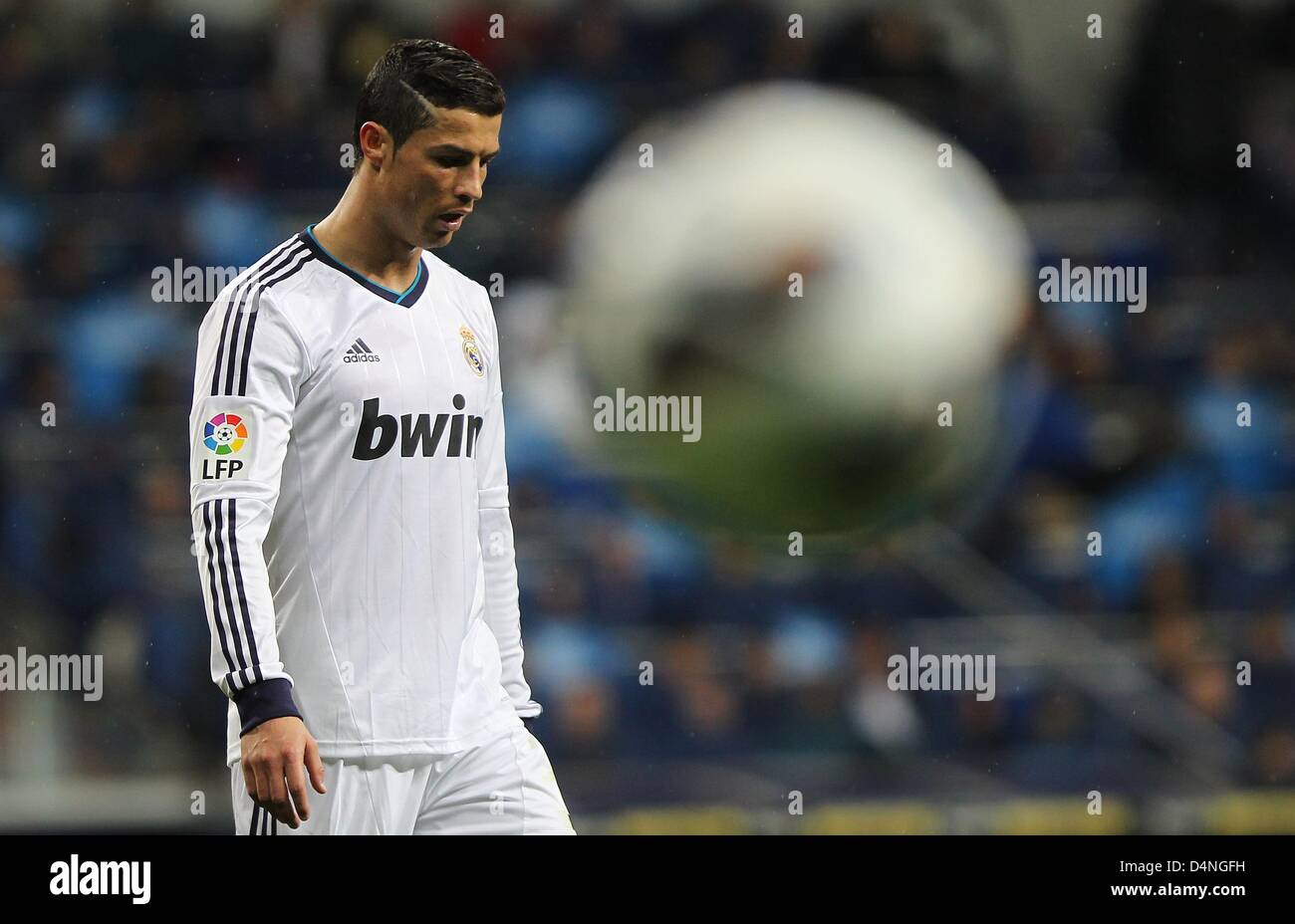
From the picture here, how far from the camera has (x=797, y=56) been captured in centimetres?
551

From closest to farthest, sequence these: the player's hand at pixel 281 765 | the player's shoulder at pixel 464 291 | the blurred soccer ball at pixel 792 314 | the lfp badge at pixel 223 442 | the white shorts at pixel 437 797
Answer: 1. the player's hand at pixel 281 765
2. the lfp badge at pixel 223 442
3. the white shorts at pixel 437 797
4. the player's shoulder at pixel 464 291
5. the blurred soccer ball at pixel 792 314

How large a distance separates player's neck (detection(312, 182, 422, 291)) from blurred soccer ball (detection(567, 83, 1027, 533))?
2.26 meters

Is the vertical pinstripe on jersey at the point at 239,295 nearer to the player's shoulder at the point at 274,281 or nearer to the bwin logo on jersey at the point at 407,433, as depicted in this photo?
the player's shoulder at the point at 274,281

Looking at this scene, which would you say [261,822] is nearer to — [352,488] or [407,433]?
[352,488]

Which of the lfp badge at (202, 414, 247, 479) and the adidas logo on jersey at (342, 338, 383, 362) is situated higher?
the adidas logo on jersey at (342, 338, 383, 362)

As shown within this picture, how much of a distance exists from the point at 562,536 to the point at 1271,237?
8.45 feet

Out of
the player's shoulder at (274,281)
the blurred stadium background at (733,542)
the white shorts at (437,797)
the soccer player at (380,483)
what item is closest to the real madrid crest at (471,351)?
the soccer player at (380,483)

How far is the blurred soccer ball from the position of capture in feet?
18.0

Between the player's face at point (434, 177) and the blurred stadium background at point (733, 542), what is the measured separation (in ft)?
7.15

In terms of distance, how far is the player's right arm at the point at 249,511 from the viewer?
279 cm

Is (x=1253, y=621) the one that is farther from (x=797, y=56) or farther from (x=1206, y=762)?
(x=797, y=56)

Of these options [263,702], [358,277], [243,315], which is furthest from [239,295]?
[263,702]

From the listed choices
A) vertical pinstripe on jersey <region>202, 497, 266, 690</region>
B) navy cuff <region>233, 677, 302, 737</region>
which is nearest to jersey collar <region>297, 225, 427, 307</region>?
vertical pinstripe on jersey <region>202, 497, 266, 690</region>

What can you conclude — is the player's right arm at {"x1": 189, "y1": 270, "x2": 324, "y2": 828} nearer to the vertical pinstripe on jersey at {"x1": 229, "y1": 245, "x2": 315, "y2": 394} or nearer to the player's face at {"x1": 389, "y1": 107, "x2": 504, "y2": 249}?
the vertical pinstripe on jersey at {"x1": 229, "y1": 245, "x2": 315, "y2": 394}
